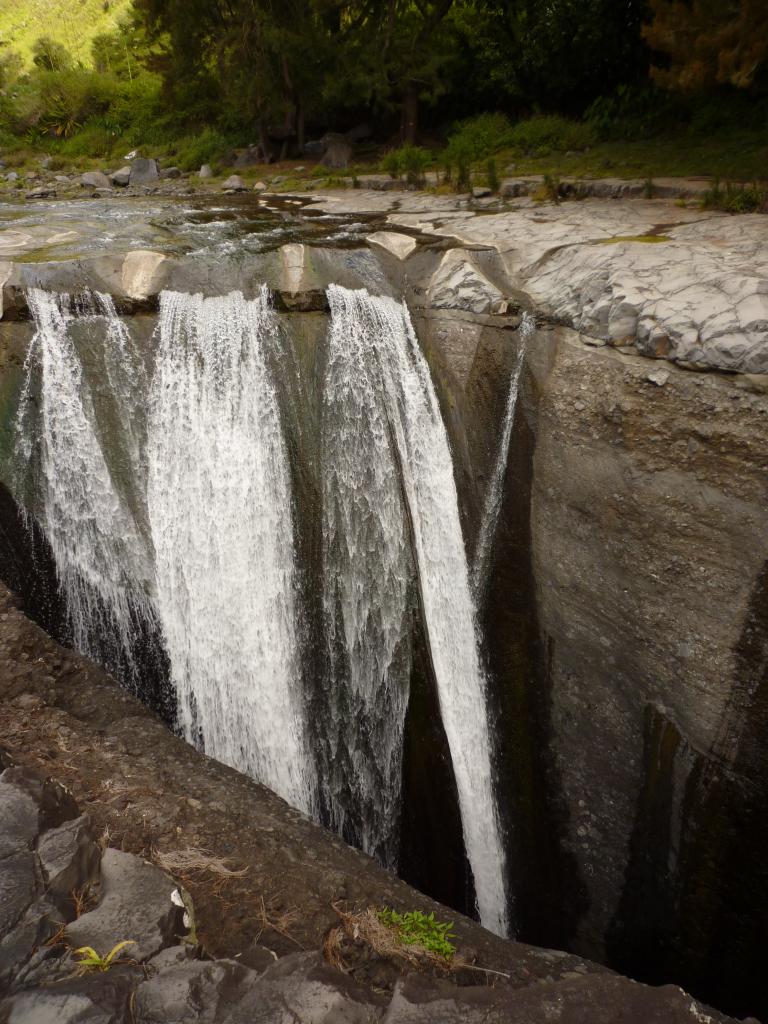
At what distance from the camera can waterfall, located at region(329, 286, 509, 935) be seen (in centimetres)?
657

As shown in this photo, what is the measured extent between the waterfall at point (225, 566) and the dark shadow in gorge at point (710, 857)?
3393mm

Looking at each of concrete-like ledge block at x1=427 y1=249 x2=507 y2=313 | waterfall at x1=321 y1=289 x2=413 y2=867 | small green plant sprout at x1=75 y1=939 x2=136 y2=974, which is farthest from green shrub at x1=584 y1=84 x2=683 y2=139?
small green plant sprout at x1=75 y1=939 x2=136 y2=974

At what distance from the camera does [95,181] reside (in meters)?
16.8

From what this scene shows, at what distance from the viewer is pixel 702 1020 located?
9.60 ft

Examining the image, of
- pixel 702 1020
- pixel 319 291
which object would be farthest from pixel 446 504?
pixel 702 1020

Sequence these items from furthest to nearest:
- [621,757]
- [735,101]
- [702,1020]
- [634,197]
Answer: [735,101], [634,197], [621,757], [702,1020]

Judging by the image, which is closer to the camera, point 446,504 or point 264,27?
point 446,504

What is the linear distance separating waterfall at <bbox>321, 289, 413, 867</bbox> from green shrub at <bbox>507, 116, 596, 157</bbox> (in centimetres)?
1097

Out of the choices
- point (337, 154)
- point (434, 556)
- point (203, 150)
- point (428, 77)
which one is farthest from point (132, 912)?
point (203, 150)

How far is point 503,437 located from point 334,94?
14.5 metres

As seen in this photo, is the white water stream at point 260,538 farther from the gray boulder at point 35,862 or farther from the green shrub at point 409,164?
the green shrub at point 409,164

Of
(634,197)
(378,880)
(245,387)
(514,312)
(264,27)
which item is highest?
(264,27)

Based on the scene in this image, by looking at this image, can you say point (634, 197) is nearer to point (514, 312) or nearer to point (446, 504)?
point (514, 312)

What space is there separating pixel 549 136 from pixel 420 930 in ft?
52.9
